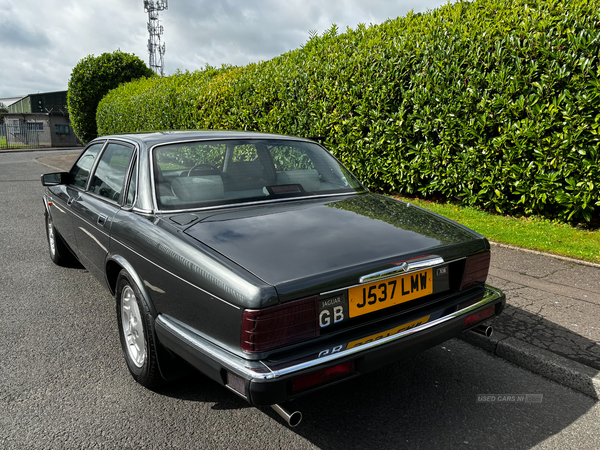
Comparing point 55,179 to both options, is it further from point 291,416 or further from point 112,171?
point 291,416

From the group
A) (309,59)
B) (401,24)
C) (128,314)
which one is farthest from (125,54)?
(128,314)

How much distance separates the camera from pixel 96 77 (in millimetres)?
24000

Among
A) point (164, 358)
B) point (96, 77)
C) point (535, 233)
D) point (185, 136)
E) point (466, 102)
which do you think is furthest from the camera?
point (96, 77)

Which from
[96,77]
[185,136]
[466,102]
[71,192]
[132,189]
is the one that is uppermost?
[96,77]

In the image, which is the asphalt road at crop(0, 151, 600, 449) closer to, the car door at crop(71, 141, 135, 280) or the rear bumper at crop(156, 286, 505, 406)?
the rear bumper at crop(156, 286, 505, 406)

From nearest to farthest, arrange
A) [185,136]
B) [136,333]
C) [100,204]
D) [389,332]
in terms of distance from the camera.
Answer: [389,332], [136,333], [185,136], [100,204]

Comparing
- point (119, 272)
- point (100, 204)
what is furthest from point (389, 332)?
point (100, 204)

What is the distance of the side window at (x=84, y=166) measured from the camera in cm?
409

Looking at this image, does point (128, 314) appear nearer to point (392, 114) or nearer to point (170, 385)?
point (170, 385)

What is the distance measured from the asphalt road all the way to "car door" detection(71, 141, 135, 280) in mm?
699

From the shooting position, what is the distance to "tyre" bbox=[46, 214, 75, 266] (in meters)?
5.05

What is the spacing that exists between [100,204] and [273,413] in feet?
6.75

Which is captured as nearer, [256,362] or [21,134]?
[256,362]

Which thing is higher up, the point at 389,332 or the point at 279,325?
the point at 279,325
